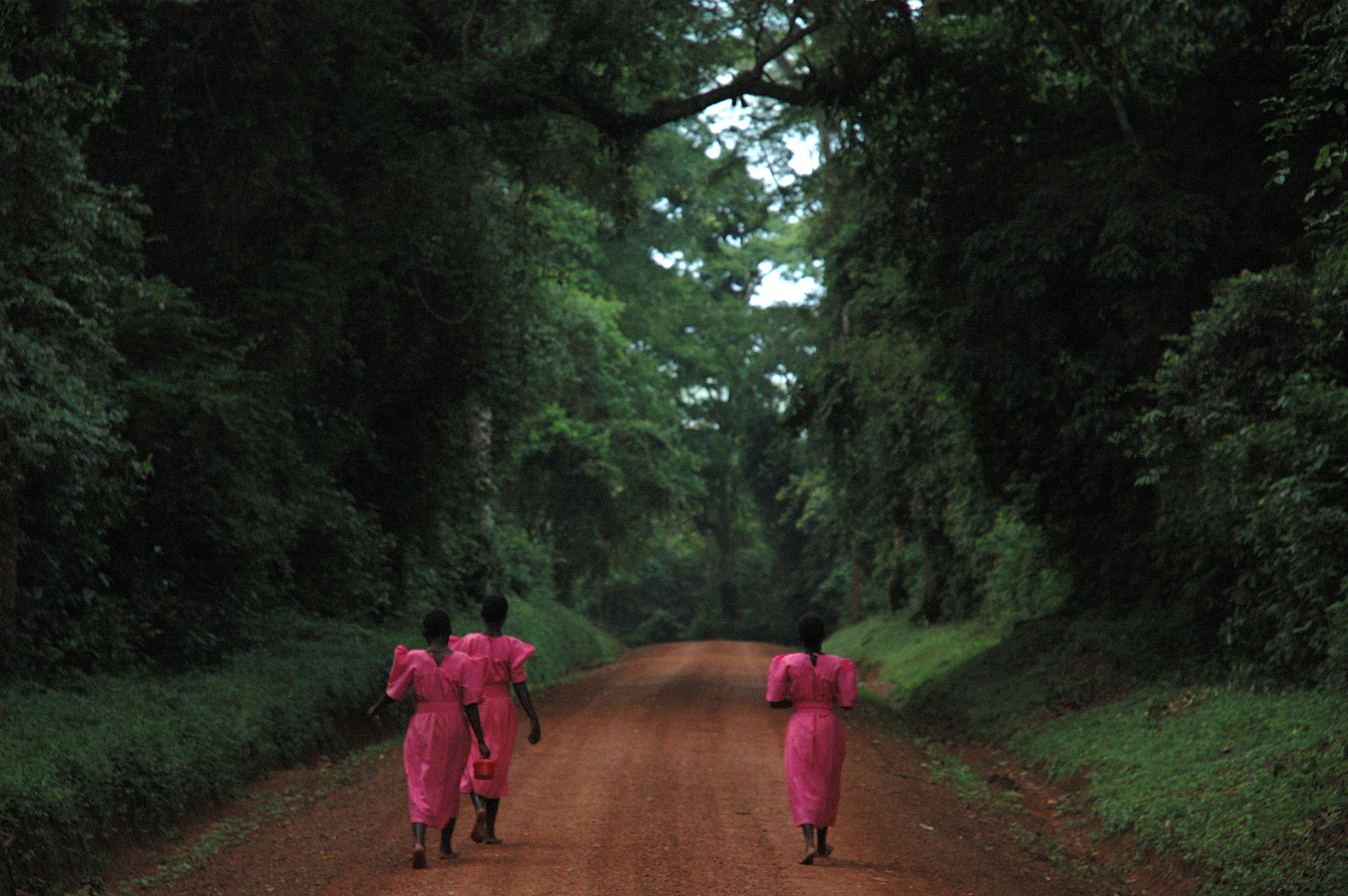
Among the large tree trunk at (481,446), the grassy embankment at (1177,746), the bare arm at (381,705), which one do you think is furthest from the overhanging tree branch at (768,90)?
the bare arm at (381,705)

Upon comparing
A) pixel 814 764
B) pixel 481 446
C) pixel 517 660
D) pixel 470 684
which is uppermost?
pixel 481 446

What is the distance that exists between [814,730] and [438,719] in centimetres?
252

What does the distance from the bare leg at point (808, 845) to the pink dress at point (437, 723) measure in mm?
2304

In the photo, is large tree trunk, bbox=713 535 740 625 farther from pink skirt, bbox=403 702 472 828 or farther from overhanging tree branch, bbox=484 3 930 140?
pink skirt, bbox=403 702 472 828

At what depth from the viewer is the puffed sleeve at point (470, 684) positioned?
26.0 feet

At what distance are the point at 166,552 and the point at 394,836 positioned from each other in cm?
591

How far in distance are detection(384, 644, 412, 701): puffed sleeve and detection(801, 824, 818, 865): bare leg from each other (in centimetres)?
280

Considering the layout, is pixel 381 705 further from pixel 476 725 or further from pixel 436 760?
Answer: pixel 476 725

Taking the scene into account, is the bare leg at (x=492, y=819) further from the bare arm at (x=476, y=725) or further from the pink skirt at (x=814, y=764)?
the pink skirt at (x=814, y=764)

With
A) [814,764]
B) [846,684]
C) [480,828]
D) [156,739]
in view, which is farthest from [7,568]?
[846,684]

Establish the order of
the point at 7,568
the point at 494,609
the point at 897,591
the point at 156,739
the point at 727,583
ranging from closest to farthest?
the point at 494,609, the point at 156,739, the point at 7,568, the point at 897,591, the point at 727,583

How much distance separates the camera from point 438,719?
26.0 ft

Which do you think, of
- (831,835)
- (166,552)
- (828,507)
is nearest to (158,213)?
(166,552)

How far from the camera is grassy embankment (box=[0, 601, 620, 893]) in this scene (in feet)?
24.3
